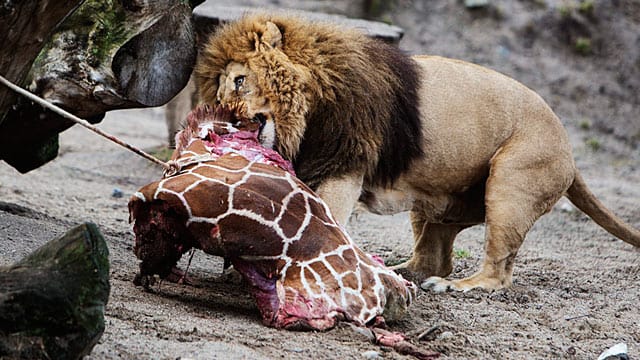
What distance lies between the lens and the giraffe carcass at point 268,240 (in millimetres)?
3699

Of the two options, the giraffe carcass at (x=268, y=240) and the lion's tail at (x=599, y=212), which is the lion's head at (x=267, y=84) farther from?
the lion's tail at (x=599, y=212)

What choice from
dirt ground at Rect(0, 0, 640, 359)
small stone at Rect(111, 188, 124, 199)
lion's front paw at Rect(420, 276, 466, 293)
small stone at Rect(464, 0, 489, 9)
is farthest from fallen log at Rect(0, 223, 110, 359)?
small stone at Rect(464, 0, 489, 9)

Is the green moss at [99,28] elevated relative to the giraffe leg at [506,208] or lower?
elevated

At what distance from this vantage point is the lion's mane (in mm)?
4664

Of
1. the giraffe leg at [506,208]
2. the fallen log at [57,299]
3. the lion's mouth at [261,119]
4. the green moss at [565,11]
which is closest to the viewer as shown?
the fallen log at [57,299]

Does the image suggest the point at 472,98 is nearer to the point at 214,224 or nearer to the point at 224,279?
the point at 224,279

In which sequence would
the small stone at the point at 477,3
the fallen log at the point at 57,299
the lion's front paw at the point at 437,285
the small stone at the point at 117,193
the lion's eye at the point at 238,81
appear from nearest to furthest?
1. the fallen log at the point at 57,299
2. the lion's eye at the point at 238,81
3. the lion's front paw at the point at 437,285
4. the small stone at the point at 117,193
5. the small stone at the point at 477,3

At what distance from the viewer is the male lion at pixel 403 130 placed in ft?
15.5

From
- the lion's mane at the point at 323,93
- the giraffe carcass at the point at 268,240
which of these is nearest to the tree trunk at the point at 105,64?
the lion's mane at the point at 323,93

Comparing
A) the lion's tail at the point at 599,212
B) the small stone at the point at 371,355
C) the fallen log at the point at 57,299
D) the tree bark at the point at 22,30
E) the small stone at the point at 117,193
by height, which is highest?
the tree bark at the point at 22,30

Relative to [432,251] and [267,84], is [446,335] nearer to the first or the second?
[267,84]

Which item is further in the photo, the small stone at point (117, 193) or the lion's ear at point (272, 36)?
the small stone at point (117, 193)

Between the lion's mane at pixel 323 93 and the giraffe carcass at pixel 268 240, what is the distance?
826 mm

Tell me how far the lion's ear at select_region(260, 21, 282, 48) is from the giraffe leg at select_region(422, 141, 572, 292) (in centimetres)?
155
